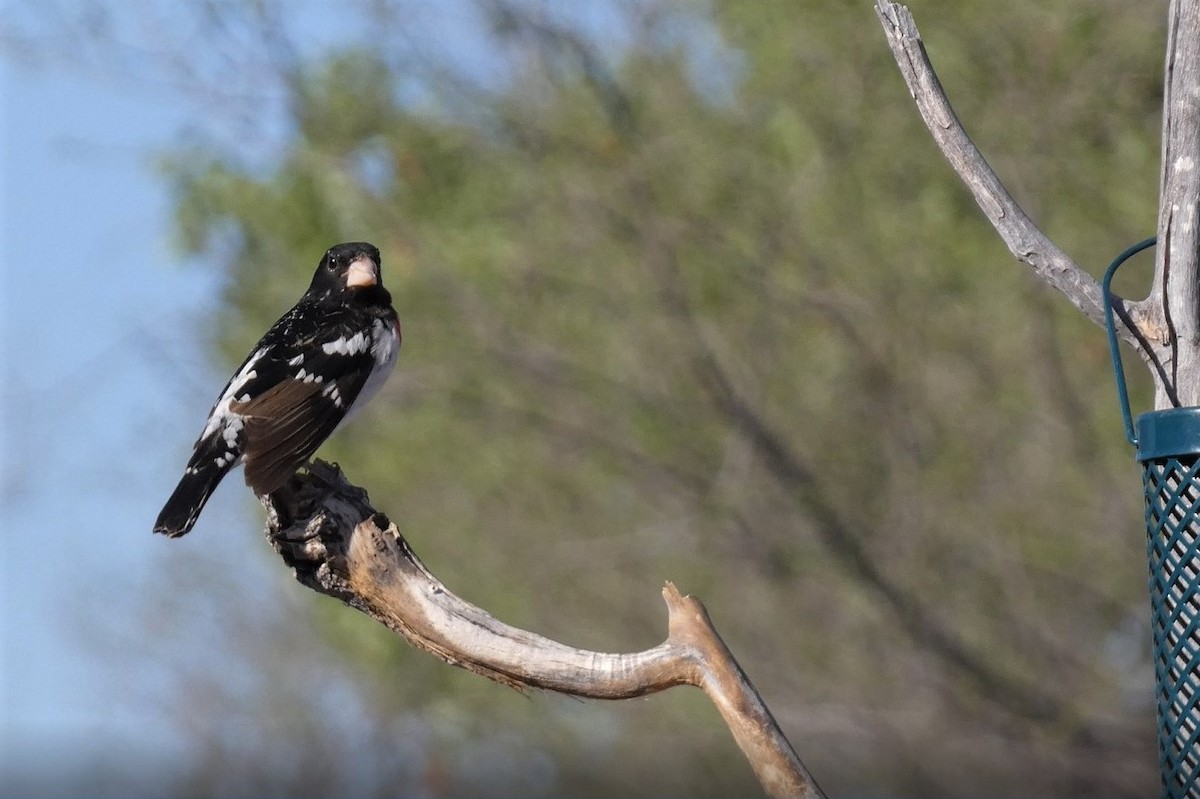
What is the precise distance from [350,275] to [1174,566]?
3377 millimetres

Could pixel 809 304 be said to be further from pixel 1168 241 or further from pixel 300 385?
pixel 1168 241

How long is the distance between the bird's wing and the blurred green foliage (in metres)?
2.94

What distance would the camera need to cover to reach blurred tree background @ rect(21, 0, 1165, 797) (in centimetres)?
786

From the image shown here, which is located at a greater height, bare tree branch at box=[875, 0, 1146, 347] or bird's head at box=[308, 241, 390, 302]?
bird's head at box=[308, 241, 390, 302]

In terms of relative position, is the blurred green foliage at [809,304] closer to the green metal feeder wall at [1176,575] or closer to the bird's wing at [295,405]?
the bird's wing at [295,405]

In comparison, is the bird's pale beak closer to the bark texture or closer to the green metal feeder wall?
the bark texture

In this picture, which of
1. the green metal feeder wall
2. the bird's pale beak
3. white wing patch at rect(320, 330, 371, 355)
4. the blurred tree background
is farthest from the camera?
the blurred tree background

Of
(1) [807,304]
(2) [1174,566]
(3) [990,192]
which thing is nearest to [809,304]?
(1) [807,304]

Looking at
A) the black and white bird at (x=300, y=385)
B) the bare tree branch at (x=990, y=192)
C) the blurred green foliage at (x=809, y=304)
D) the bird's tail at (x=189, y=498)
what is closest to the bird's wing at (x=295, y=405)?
the black and white bird at (x=300, y=385)

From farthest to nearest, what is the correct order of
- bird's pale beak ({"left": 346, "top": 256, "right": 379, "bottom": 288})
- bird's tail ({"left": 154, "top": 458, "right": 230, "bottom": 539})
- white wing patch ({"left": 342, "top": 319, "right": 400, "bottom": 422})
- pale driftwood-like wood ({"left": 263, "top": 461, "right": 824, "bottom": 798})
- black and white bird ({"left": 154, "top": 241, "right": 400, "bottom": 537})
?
bird's pale beak ({"left": 346, "top": 256, "right": 379, "bottom": 288}) → white wing patch ({"left": 342, "top": 319, "right": 400, "bottom": 422}) → black and white bird ({"left": 154, "top": 241, "right": 400, "bottom": 537}) → bird's tail ({"left": 154, "top": 458, "right": 230, "bottom": 539}) → pale driftwood-like wood ({"left": 263, "top": 461, "right": 824, "bottom": 798})

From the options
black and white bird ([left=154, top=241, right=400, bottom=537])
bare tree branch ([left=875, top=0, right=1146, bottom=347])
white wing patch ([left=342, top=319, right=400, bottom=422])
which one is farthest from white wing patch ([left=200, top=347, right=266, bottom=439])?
bare tree branch ([left=875, top=0, right=1146, bottom=347])

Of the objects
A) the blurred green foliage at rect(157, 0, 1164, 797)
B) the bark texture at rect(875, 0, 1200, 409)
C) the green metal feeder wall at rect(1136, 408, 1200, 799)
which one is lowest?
the green metal feeder wall at rect(1136, 408, 1200, 799)

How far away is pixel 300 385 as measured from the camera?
5.01m

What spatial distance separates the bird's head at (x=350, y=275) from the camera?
5.64 m
